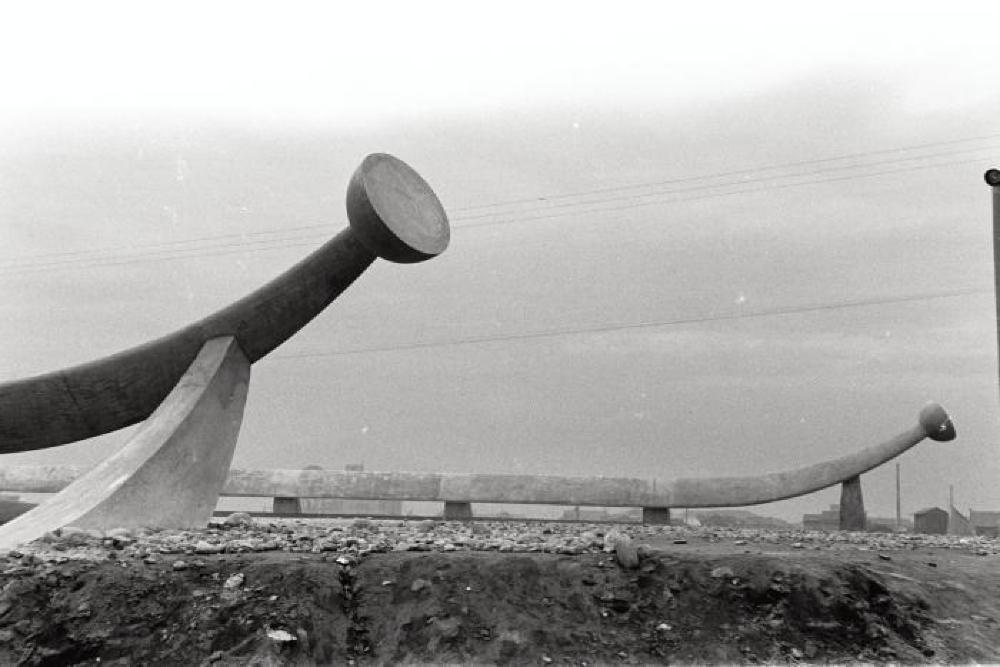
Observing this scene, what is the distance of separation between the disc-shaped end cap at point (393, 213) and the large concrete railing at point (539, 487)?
219 inches

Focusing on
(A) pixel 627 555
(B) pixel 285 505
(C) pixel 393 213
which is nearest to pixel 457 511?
(B) pixel 285 505

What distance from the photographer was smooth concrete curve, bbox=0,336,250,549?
6.55 metres

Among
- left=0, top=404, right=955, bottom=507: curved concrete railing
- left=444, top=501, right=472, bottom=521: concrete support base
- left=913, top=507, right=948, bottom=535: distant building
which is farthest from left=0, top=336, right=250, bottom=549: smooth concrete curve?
left=913, top=507, right=948, bottom=535: distant building

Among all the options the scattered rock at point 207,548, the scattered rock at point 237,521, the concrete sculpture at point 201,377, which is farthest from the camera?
the scattered rock at point 237,521

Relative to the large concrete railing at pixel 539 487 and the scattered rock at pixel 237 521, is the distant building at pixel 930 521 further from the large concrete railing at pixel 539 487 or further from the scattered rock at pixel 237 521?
the scattered rock at pixel 237 521

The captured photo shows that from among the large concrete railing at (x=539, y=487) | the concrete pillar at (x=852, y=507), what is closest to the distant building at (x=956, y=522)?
the concrete pillar at (x=852, y=507)

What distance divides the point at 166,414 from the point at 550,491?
643 centimetres

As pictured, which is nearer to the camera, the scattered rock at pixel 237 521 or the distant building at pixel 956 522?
the scattered rock at pixel 237 521

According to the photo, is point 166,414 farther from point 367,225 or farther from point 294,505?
point 294,505

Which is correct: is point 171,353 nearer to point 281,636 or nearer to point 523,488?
point 281,636

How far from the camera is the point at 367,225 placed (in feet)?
24.8

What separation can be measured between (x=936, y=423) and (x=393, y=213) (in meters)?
10.8

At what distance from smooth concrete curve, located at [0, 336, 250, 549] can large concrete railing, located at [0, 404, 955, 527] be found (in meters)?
4.95

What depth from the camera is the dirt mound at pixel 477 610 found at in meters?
4.65
